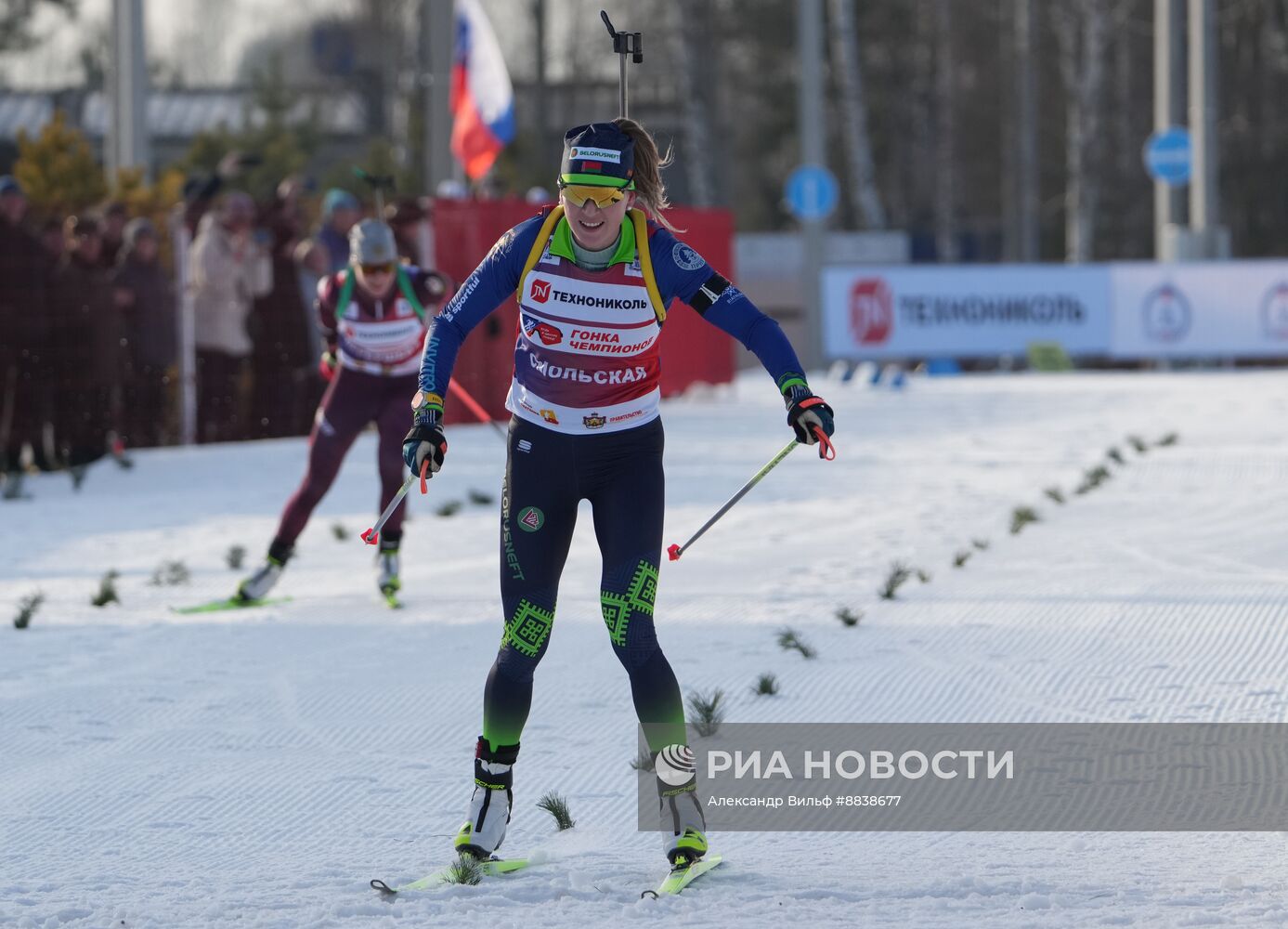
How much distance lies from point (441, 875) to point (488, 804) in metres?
0.22

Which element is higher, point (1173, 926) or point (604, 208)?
point (604, 208)

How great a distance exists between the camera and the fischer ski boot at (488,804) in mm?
5297

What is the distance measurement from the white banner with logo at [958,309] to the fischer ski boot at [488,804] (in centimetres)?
2088

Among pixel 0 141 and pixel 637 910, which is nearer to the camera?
pixel 637 910

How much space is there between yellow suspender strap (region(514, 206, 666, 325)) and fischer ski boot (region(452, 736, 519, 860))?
116 centimetres

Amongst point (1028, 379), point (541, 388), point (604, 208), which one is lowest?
point (1028, 379)

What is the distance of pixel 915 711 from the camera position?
7086 millimetres

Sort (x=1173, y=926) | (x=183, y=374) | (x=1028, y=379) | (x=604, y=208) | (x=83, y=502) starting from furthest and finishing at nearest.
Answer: (x=1028, y=379) → (x=183, y=374) → (x=83, y=502) → (x=604, y=208) → (x=1173, y=926)

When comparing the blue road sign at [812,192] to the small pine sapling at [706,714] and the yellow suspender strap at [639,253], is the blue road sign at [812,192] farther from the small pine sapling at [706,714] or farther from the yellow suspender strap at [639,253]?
the yellow suspender strap at [639,253]

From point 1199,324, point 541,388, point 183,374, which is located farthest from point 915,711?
point 1199,324

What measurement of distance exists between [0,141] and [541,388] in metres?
48.4

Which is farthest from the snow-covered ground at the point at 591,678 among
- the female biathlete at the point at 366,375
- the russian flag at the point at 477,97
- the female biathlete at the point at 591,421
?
the russian flag at the point at 477,97

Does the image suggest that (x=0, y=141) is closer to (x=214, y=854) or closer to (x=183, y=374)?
(x=183, y=374)

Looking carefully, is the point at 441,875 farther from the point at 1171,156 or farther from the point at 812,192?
the point at 1171,156
